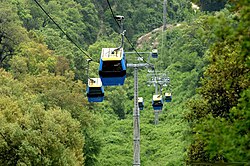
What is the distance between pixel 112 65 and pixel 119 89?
37.2 metres

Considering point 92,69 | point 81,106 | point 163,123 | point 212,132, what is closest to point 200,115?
point 212,132

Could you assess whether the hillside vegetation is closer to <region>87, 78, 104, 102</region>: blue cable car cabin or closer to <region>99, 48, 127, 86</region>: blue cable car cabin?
<region>99, 48, 127, 86</region>: blue cable car cabin

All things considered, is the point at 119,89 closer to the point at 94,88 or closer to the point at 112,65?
the point at 94,88

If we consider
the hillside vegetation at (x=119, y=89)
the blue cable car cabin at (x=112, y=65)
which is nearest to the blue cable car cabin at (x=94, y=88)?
the hillside vegetation at (x=119, y=89)

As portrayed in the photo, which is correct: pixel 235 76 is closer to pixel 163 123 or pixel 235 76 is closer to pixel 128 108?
pixel 163 123

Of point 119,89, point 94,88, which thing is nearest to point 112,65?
point 94,88

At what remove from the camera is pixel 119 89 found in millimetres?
55000

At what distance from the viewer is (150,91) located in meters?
59.2

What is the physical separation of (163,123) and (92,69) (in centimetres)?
848

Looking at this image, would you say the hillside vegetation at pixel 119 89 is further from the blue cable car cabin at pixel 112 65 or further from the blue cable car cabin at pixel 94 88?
the blue cable car cabin at pixel 94 88

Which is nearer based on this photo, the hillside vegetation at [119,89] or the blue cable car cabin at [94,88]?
the hillside vegetation at [119,89]

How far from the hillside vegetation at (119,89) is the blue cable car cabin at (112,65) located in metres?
0.84

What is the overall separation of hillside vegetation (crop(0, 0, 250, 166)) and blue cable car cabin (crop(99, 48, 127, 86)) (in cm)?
84

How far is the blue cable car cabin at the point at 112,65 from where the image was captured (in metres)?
17.8
